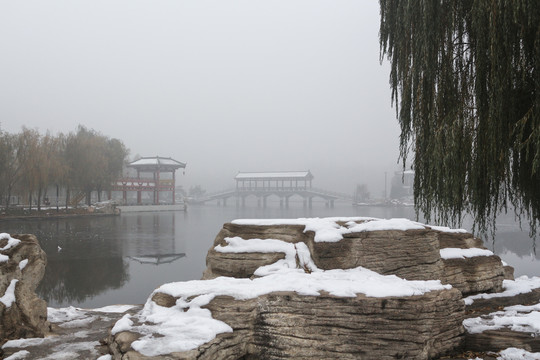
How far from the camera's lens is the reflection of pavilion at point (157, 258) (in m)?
16.2

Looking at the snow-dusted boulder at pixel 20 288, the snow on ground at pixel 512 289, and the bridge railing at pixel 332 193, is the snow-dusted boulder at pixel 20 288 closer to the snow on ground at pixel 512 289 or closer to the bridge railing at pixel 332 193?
the snow on ground at pixel 512 289

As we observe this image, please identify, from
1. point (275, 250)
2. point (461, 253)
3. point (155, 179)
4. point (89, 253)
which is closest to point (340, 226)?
point (275, 250)

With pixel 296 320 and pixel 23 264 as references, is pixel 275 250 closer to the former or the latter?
pixel 296 320

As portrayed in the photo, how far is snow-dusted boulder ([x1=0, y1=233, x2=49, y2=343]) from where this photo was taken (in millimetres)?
5410

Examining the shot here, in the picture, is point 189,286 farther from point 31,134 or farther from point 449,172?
point 31,134

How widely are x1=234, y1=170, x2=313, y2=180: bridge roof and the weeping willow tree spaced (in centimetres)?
5444

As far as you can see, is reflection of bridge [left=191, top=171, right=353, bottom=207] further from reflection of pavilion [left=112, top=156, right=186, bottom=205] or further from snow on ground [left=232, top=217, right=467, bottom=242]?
snow on ground [left=232, top=217, right=467, bottom=242]

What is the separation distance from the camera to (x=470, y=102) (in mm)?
4668

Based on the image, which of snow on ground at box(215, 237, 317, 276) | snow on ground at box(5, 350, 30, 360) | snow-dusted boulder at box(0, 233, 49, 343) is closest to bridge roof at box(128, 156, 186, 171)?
snow-dusted boulder at box(0, 233, 49, 343)

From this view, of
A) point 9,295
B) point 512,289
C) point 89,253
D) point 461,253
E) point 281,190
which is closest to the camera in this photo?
point 9,295

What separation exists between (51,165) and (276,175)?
122ft

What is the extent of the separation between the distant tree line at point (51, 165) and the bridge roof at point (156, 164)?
376 inches

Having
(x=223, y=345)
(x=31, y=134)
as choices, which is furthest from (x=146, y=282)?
(x=31, y=134)

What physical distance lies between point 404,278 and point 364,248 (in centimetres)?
71
